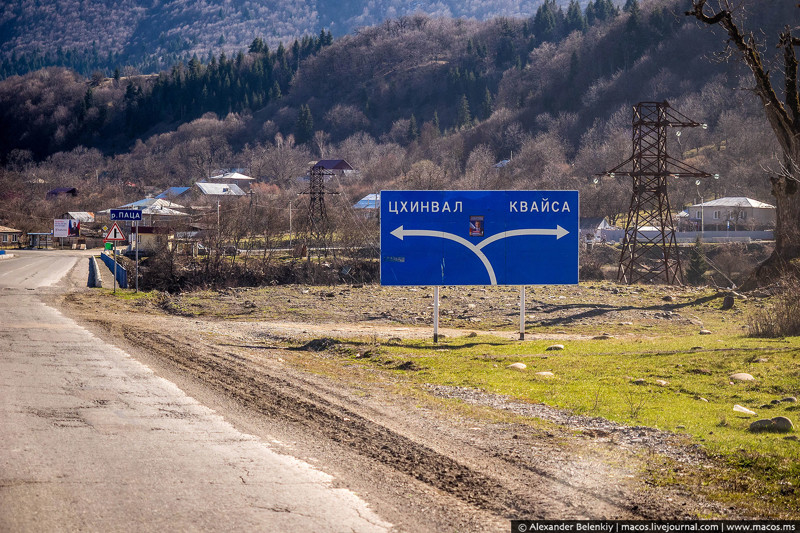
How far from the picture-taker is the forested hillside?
97500 mm

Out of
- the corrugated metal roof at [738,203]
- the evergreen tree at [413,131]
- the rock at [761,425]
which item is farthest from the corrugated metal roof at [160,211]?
the evergreen tree at [413,131]

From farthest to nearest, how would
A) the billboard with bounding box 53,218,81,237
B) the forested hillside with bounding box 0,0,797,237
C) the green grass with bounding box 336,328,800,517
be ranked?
the forested hillside with bounding box 0,0,797,237, the billboard with bounding box 53,218,81,237, the green grass with bounding box 336,328,800,517

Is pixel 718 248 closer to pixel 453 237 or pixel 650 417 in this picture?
pixel 453 237

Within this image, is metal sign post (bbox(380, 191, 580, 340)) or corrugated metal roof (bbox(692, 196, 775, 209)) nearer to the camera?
metal sign post (bbox(380, 191, 580, 340))

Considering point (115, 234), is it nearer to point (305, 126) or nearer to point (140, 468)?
point (140, 468)

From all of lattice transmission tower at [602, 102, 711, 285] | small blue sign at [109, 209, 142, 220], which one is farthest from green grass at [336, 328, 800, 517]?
lattice transmission tower at [602, 102, 711, 285]

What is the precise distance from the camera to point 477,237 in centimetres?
1803

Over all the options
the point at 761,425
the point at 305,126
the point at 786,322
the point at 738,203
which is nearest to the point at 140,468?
the point at 761,425

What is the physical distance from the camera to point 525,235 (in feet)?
60.0

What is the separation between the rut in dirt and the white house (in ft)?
212

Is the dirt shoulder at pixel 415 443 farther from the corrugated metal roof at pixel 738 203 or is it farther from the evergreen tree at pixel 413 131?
the evergreen tree at pixel 413 131

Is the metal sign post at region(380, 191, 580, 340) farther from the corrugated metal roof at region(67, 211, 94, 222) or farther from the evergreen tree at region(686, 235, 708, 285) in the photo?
the corrugated metal roof at region(67, 211, 94, 222)

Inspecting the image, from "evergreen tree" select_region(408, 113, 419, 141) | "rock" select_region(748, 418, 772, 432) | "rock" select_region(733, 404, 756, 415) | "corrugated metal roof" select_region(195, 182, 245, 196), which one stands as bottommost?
"rock" select_region(733, 404, 756, 415)

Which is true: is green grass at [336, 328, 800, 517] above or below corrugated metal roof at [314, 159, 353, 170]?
below
